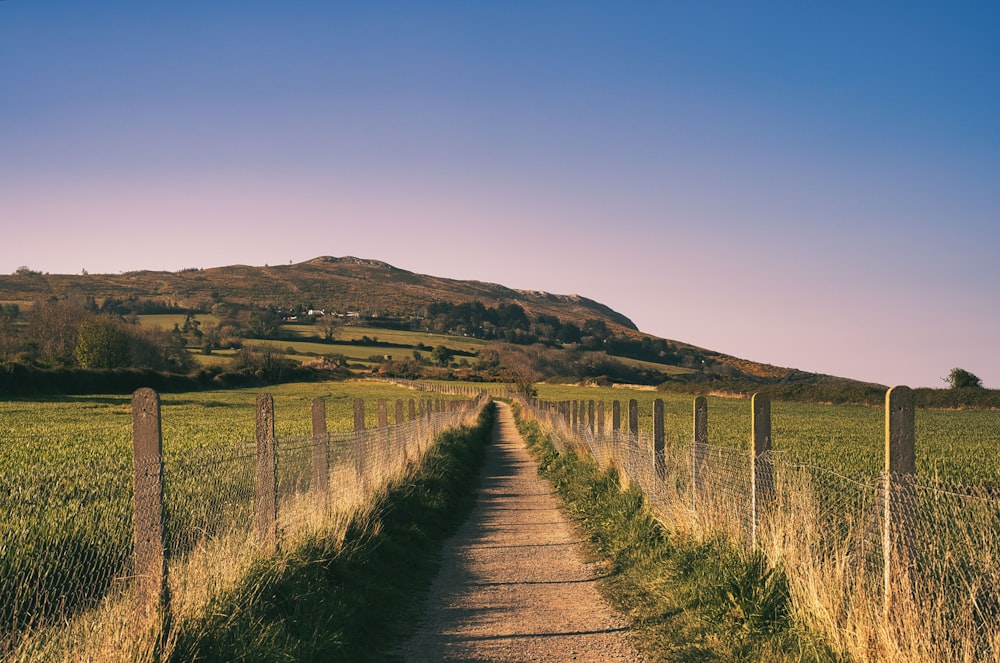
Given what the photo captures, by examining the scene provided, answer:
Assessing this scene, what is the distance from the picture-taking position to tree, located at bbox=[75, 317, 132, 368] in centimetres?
7962

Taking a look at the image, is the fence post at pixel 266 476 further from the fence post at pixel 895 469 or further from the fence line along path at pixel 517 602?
the fence post at pixel 895 469

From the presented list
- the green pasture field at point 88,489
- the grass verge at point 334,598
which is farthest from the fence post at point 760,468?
the green pasture field at point 88,489

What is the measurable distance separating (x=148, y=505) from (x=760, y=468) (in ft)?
17.0

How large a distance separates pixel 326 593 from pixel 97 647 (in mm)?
2604

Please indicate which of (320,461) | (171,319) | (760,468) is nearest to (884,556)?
(760,468)

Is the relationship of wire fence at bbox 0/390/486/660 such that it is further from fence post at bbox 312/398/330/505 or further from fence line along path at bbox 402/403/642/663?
fence line along path at bbox 402/403/642/663

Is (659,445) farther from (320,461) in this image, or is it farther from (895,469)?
(895,469)

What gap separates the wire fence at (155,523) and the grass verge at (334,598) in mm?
186

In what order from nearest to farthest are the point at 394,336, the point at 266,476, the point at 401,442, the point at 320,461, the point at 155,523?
the point at 155,523
the point at 266,476
the point at 320,461
the point at 401,442
the point at 394,336

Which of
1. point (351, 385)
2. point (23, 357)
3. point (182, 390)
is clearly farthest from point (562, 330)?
point (23, 357)

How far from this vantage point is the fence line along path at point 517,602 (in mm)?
6422

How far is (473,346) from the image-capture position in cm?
13962

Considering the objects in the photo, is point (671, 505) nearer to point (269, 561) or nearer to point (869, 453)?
point (269, 561)

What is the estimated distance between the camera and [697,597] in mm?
7129
